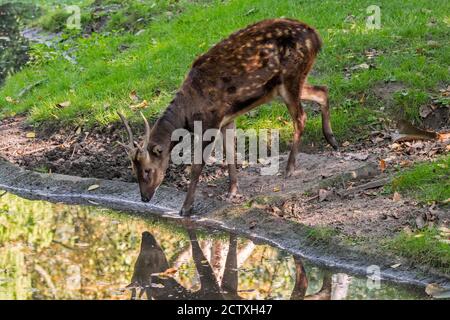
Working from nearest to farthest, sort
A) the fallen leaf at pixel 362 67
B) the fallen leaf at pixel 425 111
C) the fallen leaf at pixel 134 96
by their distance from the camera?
1. the fallen leaf at pixel 425 111
2. the fallen leaf at pixel 362 67
3. the fallen leaf at pixel 134 96

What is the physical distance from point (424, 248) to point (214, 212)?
101 inches

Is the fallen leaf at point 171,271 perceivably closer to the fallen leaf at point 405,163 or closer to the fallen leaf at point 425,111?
the fallen leaf at point 405,163

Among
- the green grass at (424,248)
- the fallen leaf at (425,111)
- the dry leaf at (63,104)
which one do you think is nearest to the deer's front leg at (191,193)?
the green grass at (424,248)

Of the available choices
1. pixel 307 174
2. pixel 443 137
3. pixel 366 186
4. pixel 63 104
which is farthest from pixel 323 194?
pixel 63 104

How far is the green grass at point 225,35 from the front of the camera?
36.8 feet

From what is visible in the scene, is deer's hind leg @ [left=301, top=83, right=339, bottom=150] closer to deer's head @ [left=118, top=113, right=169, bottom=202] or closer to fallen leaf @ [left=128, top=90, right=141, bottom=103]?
deer's head @ [left=118, top=113, right=169, bottom=202]

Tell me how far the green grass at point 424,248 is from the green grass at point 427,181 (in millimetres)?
701

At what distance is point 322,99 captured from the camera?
10391 mm

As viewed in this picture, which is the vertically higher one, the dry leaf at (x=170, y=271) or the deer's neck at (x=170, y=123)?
the deer's neck at (x=170, y=123)

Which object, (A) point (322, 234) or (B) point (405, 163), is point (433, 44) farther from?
(A) point (322, 234)

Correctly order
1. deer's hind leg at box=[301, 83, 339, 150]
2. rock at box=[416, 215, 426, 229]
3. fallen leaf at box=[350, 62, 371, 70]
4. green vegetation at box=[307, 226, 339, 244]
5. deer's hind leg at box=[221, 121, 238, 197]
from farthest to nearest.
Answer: fallen leaf at box=[350, 62, 371, 70] → deer's hind leg at box=[301, 83, 339, 150] → deer's hind leg at box=[221, 121, 238, 197] → green vegetation at box=[307, 226, 339, 244] → rock at box=[416, 215, 426, 229]

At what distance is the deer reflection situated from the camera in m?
7.60

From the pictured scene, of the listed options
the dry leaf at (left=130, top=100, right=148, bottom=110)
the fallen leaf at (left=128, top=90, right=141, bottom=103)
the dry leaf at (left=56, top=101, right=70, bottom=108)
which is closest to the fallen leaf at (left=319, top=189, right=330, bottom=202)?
the dry leaf at (left=130, top=100, right=148, bottom=110)

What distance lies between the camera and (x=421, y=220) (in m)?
8.22
